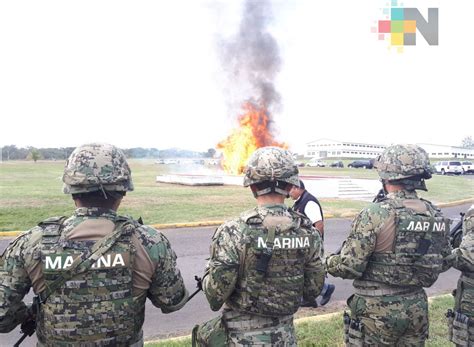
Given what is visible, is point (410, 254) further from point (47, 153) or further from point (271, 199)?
point (47, 153)

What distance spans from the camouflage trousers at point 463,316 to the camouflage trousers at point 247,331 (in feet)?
5.65

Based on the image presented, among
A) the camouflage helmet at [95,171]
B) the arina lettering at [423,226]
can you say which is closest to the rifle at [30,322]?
the camouflage helmet at [95,171]

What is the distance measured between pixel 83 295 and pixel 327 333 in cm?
313

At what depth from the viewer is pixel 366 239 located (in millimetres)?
2951

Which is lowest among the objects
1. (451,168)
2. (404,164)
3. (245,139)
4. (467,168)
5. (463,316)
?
(467,168)

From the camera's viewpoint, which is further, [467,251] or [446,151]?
[446,151]

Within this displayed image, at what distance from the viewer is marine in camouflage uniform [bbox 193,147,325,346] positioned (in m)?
2.44

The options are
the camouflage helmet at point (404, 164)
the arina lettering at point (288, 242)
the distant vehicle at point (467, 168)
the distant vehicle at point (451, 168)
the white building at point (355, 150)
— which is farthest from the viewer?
the white building at point (355, 150)

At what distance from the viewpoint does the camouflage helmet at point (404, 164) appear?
3.14 m

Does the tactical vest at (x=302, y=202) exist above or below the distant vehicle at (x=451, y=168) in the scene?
above

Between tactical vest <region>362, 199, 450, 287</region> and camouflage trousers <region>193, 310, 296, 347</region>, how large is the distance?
0.88 metres

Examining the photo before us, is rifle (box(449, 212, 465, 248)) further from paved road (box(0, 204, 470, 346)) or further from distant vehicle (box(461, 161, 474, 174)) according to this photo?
distant vehicle (box(461, 161, 474, 174))

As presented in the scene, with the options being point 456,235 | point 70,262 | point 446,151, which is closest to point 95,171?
point 70,262

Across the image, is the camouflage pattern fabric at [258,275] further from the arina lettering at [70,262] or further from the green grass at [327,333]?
the green grass at [327,333]
